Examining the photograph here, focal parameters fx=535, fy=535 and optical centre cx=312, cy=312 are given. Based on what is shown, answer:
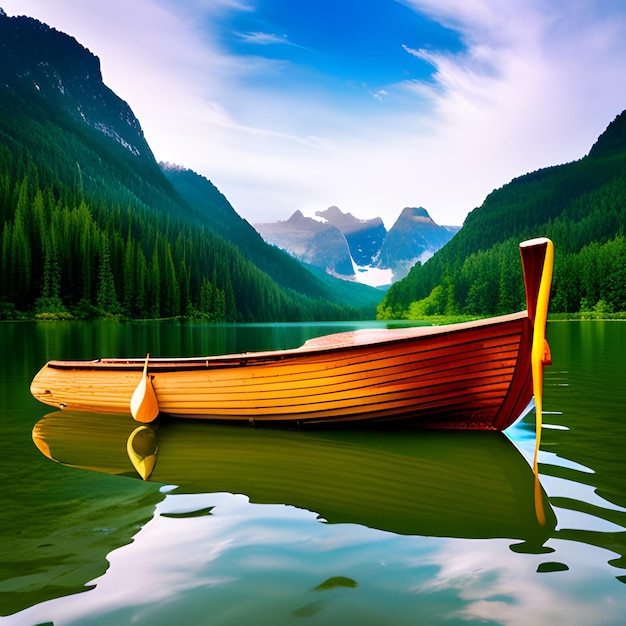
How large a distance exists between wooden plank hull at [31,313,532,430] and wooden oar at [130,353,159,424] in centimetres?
17

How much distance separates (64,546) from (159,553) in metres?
1.05

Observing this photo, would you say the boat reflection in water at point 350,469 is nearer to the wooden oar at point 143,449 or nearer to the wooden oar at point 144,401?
the wooden oar at point 143,449

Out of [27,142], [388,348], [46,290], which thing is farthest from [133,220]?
[388,348]

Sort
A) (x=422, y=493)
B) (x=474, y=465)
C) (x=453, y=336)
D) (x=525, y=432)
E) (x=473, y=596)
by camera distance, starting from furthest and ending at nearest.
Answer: (x=525, y=432)
(x=453, y=336)
(x=474, y=465)
(x=422, y=493)
(x=473, y=596)

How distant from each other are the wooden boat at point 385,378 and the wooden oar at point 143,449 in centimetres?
46

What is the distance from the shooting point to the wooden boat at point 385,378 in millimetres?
8938

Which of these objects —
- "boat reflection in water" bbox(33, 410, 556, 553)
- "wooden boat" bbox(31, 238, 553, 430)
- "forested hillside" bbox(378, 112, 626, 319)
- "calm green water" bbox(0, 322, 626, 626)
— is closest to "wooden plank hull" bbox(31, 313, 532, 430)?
"wooden boat" bbox(31, 238, 553, 430)

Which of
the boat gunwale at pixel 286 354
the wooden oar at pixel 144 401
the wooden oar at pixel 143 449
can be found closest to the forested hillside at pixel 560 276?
the boat gunwale at pixel 286 354

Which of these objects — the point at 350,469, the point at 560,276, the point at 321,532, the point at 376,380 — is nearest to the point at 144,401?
the point at 376,380

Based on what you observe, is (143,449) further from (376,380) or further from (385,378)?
(385,378)

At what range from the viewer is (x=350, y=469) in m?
8.18

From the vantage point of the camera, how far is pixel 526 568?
4.82m

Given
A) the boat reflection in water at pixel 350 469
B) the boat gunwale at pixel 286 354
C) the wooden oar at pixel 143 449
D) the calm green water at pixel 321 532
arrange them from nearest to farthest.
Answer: the calm green water at pixel 321 532 → the boat reflection in water at pixel 350 469 → the wooden oar at pixel 143 449 → the boat gunwale at pixel 286 354

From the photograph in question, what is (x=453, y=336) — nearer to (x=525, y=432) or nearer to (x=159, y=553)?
(x=525, y=432)
